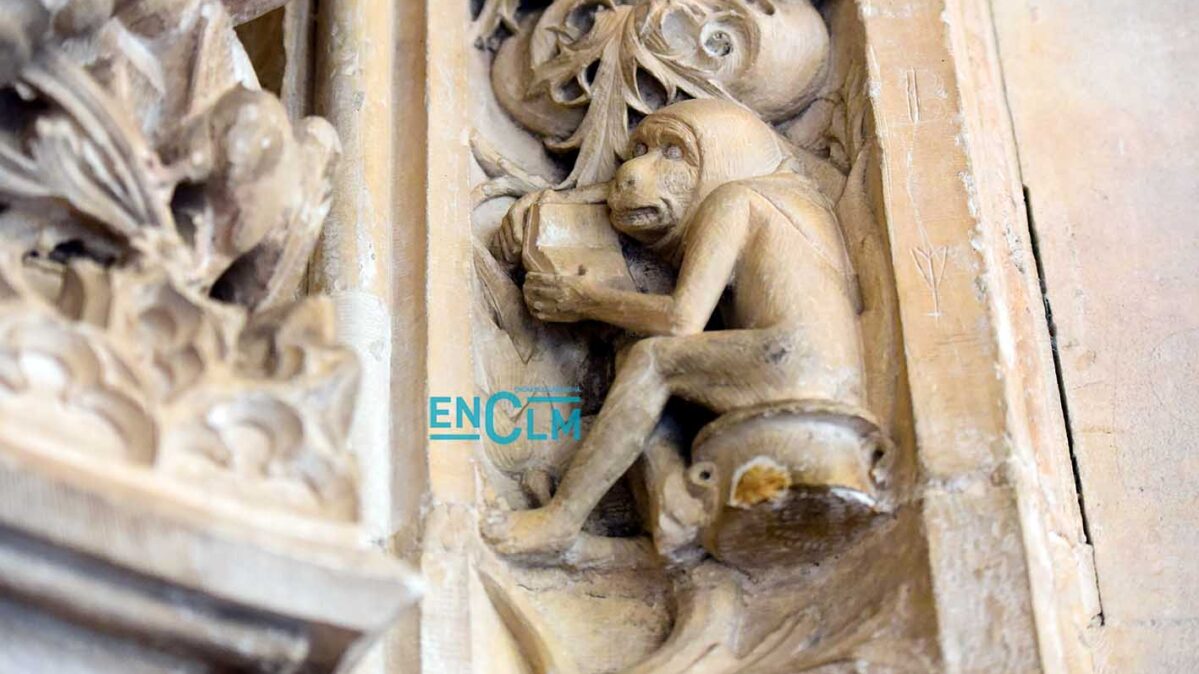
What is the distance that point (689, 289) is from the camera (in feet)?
7.23

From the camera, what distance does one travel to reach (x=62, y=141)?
1.53 m

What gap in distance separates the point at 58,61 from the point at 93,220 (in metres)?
0.16

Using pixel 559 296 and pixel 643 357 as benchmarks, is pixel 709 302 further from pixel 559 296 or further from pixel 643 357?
pixel 559 296

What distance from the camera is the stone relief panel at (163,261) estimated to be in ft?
4.52

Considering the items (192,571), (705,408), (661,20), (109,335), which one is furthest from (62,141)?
(661,20)

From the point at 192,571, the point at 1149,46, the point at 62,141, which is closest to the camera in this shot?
the point at 192,571

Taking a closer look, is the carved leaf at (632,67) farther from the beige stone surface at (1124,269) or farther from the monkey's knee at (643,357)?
the beige stone surface at (1124,269)

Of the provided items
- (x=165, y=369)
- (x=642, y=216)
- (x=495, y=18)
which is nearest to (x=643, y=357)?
(x=642, y=216)

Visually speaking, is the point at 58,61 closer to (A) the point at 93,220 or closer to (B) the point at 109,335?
A: (A) the point at 93,220

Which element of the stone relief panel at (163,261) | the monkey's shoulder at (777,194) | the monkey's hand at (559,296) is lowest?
the monkey's hand at (559,296)

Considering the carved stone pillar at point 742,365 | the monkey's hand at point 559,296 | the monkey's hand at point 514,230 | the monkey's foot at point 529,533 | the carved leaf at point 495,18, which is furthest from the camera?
the carved leaf at point 495,18

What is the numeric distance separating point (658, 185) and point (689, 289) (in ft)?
0.68

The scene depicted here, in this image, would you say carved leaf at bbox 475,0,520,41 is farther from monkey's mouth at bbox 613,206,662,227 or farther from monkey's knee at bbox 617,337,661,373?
monkey's knee at bbox 617,337,661,373

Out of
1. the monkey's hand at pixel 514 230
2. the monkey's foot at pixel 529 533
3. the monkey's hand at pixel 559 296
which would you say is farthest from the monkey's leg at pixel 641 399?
the monkey's hand at pixel 514 230
